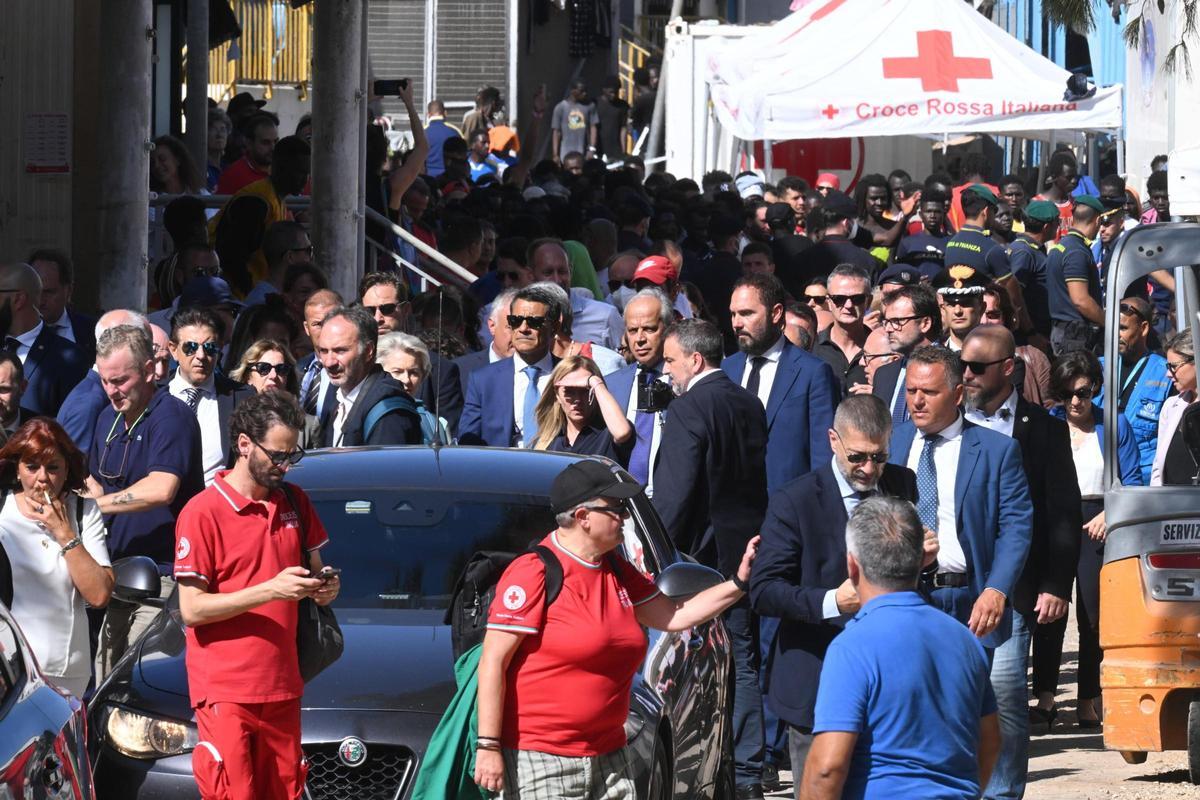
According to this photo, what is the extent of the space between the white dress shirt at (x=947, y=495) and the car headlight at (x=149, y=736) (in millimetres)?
2917

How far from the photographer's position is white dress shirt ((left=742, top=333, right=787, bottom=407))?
1012 cm

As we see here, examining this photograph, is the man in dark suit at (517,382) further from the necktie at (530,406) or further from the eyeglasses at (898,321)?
the eyeglasses at (898,321)

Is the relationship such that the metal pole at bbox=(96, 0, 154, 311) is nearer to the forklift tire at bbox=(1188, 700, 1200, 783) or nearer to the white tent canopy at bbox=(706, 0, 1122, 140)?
the forklift tire at bbox=(1188, 700, 1200, 783)

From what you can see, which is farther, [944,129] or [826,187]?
[826,187]

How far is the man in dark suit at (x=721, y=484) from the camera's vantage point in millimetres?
9250

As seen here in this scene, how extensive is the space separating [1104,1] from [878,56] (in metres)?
8.74

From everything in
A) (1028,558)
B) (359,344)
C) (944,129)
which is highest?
(944,129)

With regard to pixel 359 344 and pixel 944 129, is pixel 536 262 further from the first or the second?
pixel 944 129

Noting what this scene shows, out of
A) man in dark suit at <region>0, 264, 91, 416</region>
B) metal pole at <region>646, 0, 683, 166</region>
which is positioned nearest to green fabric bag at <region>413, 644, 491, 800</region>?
man in dark suit at <region>0, 264, 91, 416</region>

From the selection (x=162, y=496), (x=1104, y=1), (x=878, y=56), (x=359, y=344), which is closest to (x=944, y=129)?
(x=878, y=56)

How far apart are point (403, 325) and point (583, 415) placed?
262cm

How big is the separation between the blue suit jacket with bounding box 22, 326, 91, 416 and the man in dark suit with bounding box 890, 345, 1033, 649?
4070mm

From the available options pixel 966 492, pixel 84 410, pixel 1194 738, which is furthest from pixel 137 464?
pixel 1194 738

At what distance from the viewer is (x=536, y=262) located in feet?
42.4
